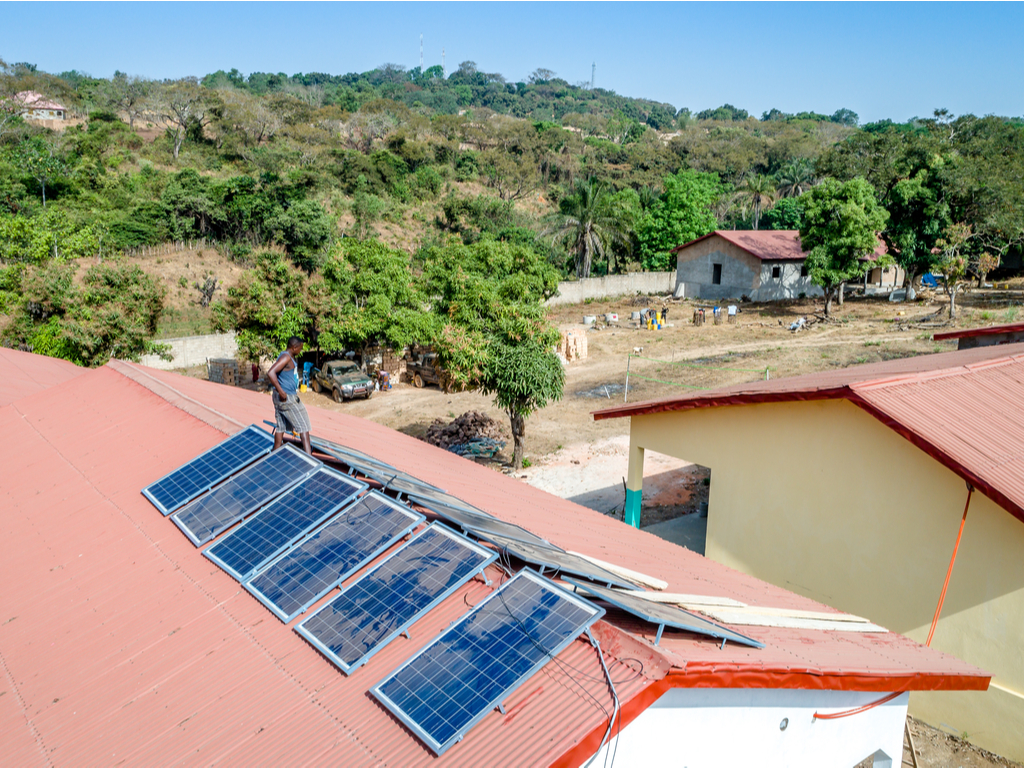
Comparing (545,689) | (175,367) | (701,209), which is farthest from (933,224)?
(545,689)

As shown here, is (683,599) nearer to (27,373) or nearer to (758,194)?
(27,373)

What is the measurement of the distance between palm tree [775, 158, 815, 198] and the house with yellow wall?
68.0 m

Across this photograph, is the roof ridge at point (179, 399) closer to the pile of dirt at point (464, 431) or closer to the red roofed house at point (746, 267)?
the pile of dirt at point (464, 431)

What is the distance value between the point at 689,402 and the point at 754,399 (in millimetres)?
1330

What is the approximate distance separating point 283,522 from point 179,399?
5782mm

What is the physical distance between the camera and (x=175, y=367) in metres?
36.0

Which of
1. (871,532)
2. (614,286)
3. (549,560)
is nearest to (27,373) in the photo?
(549,560)

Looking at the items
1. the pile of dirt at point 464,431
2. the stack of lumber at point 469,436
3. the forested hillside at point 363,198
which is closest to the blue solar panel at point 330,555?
the forested hillside at point 363,198

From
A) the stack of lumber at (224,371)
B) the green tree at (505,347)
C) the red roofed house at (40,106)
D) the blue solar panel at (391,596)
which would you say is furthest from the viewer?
the red roofed house at (40,106)

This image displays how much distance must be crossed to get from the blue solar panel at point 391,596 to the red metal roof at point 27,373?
10.9 meters

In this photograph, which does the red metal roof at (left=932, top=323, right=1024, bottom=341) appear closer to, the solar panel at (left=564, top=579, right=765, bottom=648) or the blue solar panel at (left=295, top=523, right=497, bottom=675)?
the solar panel at (left=564, top=579, right=765, bottom=648)

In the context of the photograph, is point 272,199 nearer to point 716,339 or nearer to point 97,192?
point 97,192

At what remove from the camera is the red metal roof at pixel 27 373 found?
14984mm

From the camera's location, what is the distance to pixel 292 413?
28.7ft
